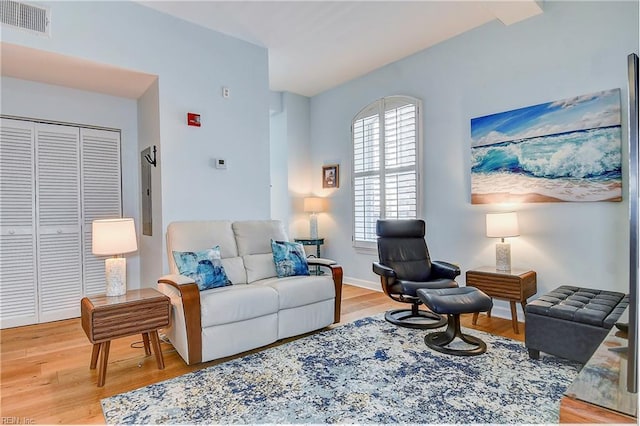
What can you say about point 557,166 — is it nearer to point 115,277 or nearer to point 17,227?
point 115,277

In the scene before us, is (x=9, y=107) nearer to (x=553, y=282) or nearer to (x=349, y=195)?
(x=349, y=195)

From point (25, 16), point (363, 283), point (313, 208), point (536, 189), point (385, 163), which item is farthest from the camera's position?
point (313, 208)

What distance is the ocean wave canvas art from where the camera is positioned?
301 cm

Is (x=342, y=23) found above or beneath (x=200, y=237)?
above

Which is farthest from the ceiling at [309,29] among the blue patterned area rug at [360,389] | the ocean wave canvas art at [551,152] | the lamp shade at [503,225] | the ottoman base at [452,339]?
the blue patterned area rug at [360,389]

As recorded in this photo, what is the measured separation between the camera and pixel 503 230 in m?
3.45

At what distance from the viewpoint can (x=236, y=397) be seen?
2178 millimetres

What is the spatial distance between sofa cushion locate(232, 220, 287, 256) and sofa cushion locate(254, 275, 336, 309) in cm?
36

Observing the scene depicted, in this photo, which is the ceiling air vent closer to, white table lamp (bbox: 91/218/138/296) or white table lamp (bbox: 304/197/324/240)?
white table lamp (bbox: 91/218/138/296)

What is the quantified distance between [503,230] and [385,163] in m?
Result: 1.90

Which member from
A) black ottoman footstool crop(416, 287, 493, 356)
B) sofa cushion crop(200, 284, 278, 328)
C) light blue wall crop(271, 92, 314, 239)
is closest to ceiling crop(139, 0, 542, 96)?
light blue wall crop(271, 92, 314, 239)

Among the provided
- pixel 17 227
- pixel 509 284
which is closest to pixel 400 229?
pixel 509 284

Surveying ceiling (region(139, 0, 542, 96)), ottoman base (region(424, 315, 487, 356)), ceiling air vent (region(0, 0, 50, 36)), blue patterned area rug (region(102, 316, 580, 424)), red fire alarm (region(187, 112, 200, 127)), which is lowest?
blue patterned area rug (region(102, 316, 580, 424))

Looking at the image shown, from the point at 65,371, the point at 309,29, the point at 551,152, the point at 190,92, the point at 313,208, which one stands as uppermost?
the point at 309,29
